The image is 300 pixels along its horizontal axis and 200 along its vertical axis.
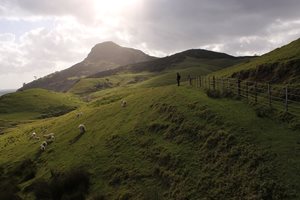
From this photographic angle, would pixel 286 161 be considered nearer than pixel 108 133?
Yes

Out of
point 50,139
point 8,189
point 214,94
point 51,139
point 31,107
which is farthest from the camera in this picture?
point 31,107

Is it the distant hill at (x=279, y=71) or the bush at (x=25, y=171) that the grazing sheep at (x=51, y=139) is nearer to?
the bush at (x=25, y=171)

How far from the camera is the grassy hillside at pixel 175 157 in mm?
23859

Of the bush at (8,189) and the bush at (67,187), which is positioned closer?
the bush at (67,187)

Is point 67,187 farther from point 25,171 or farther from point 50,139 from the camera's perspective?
point 50,139

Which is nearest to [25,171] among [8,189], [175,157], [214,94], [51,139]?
[8,189]

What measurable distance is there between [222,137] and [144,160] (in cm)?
820

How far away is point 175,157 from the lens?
1207 inches

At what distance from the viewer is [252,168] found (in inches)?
953

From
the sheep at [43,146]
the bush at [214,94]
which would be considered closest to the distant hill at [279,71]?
the bush at [214,94]

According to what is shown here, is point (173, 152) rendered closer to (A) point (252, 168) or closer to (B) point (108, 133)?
(A) point (252, 168)

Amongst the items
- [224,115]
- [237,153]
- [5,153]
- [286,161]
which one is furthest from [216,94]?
[5,153]

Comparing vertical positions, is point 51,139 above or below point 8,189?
above

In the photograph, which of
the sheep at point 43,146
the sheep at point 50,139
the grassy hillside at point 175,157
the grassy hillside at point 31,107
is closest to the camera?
the grassy hillside at point 175,157
